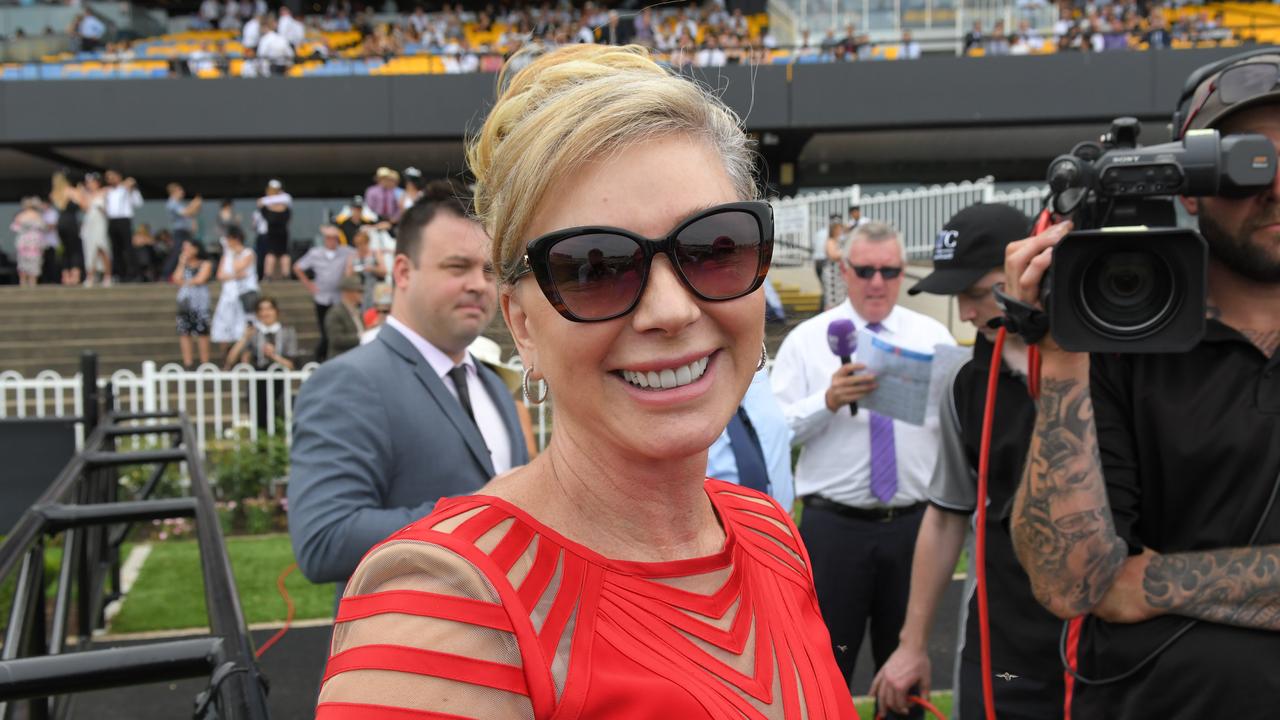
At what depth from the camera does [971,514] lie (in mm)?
3109

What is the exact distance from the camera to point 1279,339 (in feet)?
6.15

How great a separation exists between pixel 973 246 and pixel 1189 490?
5.29ft

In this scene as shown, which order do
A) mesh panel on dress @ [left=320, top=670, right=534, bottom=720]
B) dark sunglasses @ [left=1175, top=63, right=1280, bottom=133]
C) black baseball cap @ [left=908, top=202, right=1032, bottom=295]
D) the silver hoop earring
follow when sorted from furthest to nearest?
black baseball cap @ [left=908, top=202, right=1032, bottom=295], dark sunglasses @ [left=1175, top=63, right=1280, bottom=133], the silver hoop earring, mesh panel on dress @ [left=320, top=670, right=534, bottom=720]

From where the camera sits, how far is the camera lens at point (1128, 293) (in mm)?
1793

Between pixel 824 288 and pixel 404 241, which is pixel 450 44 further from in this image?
pixel 404 241

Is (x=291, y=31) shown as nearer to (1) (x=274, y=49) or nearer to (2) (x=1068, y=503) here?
(1) (x=274, y=49)

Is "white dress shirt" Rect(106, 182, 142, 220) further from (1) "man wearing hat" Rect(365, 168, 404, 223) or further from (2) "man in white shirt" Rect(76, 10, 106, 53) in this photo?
(2) "man in white shirt" Rect(76, 10, 106, 53)

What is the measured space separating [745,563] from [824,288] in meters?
14.5

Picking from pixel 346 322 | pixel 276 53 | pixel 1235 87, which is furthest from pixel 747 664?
pixel 276 53

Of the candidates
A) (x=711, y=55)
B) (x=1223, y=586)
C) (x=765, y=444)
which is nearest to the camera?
(x=1223, y=586)

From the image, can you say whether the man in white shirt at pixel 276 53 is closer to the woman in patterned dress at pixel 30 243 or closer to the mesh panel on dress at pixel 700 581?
the woman in patterned dress at pixel 30 243

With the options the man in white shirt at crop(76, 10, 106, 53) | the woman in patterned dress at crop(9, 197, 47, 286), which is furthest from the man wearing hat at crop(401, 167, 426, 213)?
the man in white shirt at crop(76, 10, 106, 53)

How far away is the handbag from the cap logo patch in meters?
11.2

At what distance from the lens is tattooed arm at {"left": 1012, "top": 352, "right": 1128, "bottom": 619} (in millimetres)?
1842
